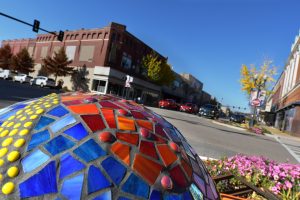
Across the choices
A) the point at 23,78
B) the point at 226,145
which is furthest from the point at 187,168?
the point at 23,78

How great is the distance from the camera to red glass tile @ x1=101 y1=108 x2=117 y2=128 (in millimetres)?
1450

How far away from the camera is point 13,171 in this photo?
1186mm

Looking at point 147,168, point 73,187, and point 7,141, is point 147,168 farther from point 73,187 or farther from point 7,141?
point 7,141

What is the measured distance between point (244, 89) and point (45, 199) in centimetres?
4866

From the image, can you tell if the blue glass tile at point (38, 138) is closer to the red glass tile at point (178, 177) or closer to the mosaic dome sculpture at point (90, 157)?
the mosaic dome sculpture at point (90, 157)

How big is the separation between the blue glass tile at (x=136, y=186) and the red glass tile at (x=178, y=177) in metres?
0.18

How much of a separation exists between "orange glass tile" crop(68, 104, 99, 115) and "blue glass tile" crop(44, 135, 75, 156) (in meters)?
0.21

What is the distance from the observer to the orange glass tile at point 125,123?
1.47 metres

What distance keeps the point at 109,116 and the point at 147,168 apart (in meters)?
0.35

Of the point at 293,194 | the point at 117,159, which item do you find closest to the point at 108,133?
the point at 117,159

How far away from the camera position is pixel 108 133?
1.37 meters

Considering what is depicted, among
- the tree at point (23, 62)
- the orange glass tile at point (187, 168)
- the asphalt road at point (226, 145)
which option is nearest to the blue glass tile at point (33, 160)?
the orange glass tile at point (187, 168)

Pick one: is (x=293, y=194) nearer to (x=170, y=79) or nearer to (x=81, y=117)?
(x=81, y=117)

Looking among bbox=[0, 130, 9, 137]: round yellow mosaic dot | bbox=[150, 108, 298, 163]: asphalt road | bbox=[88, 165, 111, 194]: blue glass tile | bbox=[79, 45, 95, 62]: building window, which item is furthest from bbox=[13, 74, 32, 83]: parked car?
bbox=[88, 165, 111, 194]: blue glass tile
